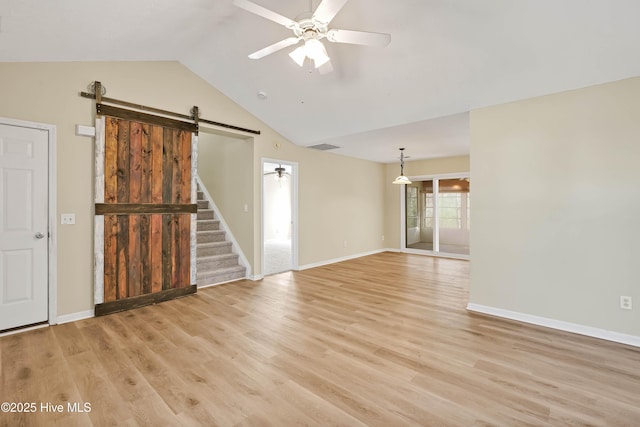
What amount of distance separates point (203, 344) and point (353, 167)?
553cm

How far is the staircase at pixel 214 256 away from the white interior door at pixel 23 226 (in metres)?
1.92

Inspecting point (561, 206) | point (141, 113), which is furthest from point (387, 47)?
point (141, 113)

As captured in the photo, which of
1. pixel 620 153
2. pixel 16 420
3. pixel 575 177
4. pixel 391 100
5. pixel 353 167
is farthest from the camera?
pixel 353 167

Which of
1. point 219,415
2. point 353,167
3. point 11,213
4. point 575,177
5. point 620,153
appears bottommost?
Result: point 219,415

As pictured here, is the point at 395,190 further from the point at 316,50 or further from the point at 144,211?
the point at 144,211

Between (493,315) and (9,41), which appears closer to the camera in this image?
(9,41)

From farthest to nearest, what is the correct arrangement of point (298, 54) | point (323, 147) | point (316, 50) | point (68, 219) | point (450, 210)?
1. point (450, 210)
2. point (323, 147)
3. point (68, 219)
4. point (298, 54)
5. point (316, 50)

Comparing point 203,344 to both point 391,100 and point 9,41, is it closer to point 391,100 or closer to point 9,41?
point 9,41

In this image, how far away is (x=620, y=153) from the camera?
9.16 ft

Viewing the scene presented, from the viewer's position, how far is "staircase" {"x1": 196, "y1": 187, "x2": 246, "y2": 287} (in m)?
4.80

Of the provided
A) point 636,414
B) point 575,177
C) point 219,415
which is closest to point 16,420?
point 219,415

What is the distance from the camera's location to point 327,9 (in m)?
2.06

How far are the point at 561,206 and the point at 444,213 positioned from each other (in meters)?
4.52

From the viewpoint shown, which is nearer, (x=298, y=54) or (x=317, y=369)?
(x=317, y=369)
